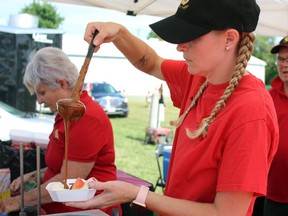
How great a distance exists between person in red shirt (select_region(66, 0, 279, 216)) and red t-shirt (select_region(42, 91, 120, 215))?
0.62 metres

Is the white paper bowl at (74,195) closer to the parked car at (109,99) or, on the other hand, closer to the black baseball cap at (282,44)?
the black baseball cap at (282,44)

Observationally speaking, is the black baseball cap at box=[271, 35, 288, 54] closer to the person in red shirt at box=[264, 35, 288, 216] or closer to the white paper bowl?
the person in red shirt at box=[264, 35, 288, 216]

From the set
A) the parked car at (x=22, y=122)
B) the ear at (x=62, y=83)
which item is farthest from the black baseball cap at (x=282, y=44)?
the parked car at (x=22, y=122)

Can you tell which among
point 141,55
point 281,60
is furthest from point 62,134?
point 281,60

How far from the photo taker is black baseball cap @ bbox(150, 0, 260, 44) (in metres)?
1.18

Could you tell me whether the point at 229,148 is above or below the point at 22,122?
above

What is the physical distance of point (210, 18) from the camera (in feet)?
3.87

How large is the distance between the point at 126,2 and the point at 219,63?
6.54 feet

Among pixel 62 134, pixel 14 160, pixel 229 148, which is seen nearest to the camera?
pixel 229 148

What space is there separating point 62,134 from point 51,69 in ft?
1.01

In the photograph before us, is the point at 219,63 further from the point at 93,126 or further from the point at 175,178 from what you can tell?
the point at 93,126

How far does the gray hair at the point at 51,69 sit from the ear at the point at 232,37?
1.01 meters

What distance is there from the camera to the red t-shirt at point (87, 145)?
1894mm

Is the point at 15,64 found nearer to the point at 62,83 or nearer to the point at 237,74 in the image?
the point at 62,83
